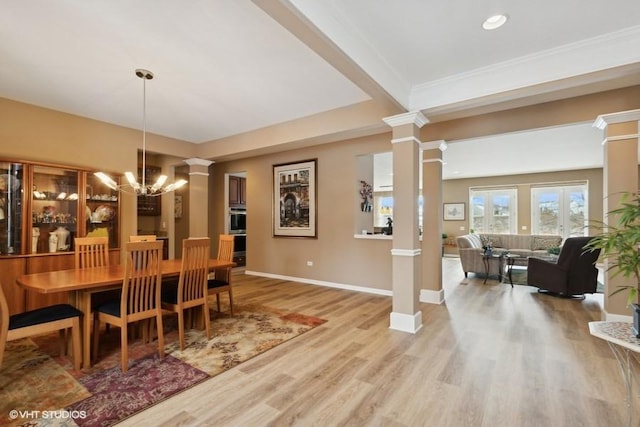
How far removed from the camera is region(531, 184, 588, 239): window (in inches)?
340

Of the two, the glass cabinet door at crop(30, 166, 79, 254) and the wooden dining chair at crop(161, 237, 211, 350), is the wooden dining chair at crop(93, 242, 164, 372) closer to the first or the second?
the wooden dining chair at crop(161, 237, 211, 350)

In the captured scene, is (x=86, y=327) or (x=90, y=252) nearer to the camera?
(x=86, y=327)

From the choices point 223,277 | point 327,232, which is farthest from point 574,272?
point 223,277

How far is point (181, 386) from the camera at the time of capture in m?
2.28

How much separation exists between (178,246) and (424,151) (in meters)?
5.25

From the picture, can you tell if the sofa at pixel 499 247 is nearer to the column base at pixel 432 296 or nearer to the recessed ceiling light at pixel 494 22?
the column base at pixel 432 296

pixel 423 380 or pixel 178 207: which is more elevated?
pixel 178 207

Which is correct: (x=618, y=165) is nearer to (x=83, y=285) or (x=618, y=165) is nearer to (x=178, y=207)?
(x=83, y=285)

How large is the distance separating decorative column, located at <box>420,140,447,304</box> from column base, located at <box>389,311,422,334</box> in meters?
1.19

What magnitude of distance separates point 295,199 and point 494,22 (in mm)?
4125

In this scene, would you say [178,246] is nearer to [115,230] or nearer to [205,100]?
[115,230]

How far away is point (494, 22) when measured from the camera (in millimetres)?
A: 2352

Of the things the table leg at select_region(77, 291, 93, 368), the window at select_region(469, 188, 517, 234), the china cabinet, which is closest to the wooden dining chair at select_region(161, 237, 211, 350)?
the table leg at select_region(77, 291, 93, 368)

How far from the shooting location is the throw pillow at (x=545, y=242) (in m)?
8.23
